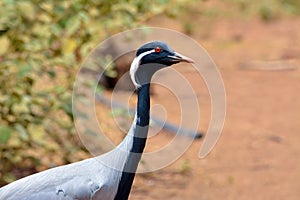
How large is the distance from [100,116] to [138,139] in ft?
9.92

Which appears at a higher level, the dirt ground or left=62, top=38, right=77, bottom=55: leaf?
left=62, top=38, right=77, bottom=55: leaf

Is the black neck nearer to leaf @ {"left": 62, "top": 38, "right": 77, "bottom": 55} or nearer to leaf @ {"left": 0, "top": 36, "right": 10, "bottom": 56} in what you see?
leaf @ {"left": 0, "top": 36, "right": 10, "bottom": 56}

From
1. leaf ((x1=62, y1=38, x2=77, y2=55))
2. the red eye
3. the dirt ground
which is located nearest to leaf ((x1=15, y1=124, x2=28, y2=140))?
leaf ((x1=62, y1=38, x2=77, y2=55))

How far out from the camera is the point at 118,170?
152 inches

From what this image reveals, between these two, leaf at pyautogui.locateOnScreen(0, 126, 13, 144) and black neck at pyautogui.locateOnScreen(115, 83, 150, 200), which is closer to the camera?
black neck at pyautogui.locateOnScreen(115, 83, 150, 200)

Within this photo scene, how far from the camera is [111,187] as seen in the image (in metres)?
3.86

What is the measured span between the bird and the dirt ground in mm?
1908

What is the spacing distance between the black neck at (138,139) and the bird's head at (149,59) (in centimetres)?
5

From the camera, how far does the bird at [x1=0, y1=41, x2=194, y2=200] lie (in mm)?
3828

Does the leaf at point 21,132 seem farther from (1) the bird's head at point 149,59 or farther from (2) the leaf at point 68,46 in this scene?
(1) the bird's head at point 149,59

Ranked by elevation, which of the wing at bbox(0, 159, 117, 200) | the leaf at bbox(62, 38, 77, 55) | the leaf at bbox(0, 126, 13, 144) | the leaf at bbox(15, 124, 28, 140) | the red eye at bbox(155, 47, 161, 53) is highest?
the red eye at bbox(155, 47, 161, 53)

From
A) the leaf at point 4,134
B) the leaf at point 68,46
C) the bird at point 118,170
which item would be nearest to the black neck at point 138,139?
the bird at point 118,170

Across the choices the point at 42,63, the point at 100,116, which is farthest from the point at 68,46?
the point at 100,116

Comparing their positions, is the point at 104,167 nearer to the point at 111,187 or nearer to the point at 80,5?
the point at 111,187
